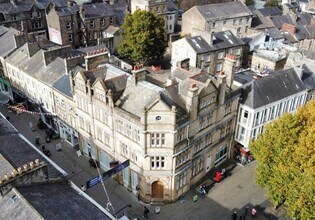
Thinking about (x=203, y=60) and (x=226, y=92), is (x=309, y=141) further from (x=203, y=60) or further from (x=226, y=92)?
(x=203, y=60)

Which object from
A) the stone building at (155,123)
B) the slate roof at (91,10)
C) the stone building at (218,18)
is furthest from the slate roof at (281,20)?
the stone building at (155,123)

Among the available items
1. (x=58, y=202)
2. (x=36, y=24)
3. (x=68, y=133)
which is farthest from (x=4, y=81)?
(x=58, y=202)

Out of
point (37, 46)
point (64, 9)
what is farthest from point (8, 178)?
point (64, 9)

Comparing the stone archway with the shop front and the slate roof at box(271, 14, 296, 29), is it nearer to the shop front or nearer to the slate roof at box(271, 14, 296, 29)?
the shop front

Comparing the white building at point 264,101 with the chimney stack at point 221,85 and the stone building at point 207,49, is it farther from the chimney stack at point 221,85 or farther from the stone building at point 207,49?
the stone building at point 207,49

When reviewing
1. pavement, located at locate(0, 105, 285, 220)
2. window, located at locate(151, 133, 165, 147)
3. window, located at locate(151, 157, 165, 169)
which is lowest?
pavement, located at locate(0, 105, 285, 220)

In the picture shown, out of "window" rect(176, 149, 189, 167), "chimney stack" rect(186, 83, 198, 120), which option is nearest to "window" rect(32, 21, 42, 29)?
"chimney stack" rect(186, 83, 198, 120)

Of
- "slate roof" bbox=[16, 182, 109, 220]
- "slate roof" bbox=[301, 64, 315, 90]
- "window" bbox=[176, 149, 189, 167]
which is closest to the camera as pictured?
"slate roof" bbox=[16, 182, 109, 220]

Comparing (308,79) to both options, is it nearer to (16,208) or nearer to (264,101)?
(264,101)
